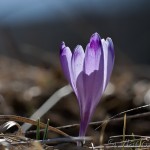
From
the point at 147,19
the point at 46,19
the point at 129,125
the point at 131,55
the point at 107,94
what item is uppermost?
the point at 46,19

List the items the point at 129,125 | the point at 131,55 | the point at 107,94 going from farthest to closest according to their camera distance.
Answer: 1. the point at 131,55
2. the point at 107,94
3. the point at 129,125

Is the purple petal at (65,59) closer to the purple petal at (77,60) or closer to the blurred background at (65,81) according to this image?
the purple petal at (77,60)

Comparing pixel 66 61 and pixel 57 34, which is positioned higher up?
pixel 57 34

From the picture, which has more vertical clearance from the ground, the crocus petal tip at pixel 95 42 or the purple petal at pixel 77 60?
the crocus petal tip at pixel 95 42

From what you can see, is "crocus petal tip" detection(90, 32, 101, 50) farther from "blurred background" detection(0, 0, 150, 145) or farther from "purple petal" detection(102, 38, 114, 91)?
"blurred background" detection(0, 0, 150, 145)

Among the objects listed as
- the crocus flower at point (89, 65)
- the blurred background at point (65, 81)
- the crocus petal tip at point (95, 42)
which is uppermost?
the blurred background at point (65, 81)

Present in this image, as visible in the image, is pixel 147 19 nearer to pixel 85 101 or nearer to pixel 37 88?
pixel 37 88

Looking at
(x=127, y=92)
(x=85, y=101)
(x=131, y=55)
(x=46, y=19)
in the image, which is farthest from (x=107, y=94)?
(x=46, y=19)

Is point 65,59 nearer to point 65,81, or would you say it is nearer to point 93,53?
point 93,53

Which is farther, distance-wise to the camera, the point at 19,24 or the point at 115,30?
the point at 19,24

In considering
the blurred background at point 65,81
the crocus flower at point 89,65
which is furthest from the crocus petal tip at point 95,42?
the blurred background at point 65,81
